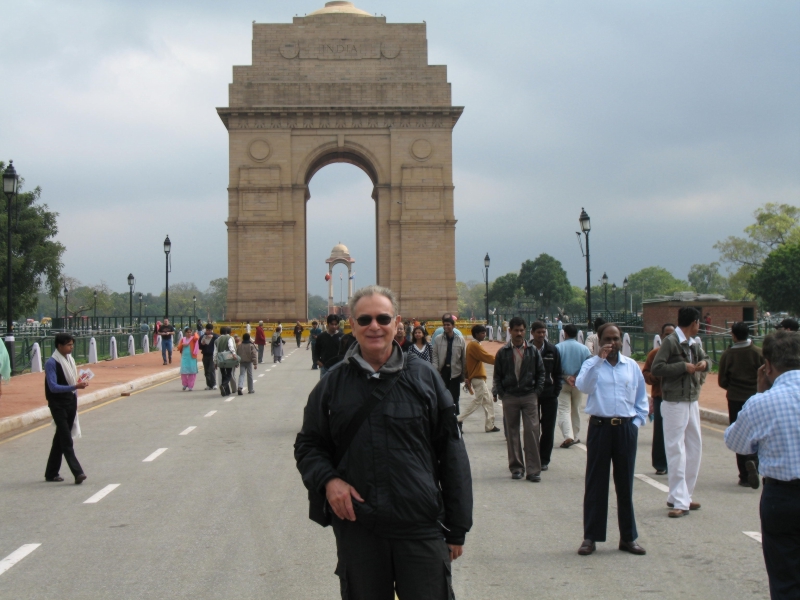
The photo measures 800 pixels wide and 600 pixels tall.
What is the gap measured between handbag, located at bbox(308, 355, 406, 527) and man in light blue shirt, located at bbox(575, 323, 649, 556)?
3.39 meters

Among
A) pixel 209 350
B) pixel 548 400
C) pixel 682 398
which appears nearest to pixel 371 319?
pixel 682 398

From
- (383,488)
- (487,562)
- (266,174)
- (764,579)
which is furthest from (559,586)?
(266,174)

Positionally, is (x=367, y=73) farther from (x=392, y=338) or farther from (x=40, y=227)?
(x=392, y=338)

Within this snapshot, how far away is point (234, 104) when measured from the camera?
180 feet

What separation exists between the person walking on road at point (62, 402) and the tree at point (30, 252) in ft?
174

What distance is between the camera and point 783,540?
4453mm

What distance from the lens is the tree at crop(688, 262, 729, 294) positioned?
171125 millimetres

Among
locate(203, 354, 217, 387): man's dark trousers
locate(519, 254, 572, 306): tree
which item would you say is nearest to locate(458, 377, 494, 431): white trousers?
locate(203, 354, 217, 387): man's dark trousers

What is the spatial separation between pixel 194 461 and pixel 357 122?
4567 cm

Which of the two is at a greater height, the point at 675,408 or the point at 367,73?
the point at 367,73

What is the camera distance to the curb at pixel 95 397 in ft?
50.7

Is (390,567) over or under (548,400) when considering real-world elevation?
under

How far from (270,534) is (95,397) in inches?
551

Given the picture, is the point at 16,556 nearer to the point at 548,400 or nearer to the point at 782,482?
the point at 782,482
